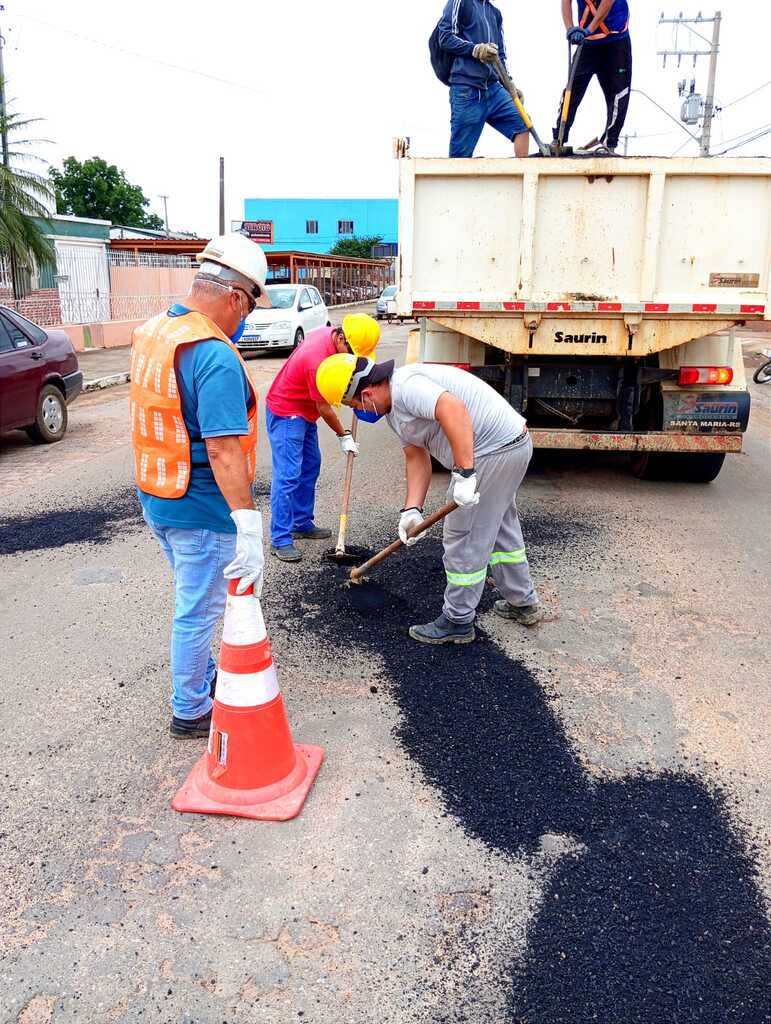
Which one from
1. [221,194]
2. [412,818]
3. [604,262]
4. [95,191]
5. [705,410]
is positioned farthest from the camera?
[95,191]

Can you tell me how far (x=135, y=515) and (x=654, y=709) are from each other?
14.0ft

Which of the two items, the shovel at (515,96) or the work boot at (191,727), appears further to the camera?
the shovel at (515,96)

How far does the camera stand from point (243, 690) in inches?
115

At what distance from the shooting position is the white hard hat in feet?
9.59

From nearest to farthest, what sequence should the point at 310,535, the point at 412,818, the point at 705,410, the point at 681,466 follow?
1. the point at 412,818
2. the point at 310,535
3. the point at 705,410
4. the point at 681,466

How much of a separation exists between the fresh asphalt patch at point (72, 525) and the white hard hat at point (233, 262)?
324 cm

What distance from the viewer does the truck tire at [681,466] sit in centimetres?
691

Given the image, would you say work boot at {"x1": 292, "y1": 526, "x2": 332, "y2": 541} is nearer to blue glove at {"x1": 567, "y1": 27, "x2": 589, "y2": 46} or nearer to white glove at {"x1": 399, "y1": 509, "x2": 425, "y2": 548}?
white glove at {"x1": 399, "y1": 509, "x2": 425, "y2": 548}

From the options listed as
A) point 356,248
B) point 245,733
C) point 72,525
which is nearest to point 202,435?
point 245,733

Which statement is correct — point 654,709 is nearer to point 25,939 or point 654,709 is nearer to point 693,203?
point 25,939

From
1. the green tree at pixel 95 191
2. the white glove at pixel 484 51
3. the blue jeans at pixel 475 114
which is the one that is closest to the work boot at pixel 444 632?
the blue jeans at pixel 475 114

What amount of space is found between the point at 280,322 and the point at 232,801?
1463cm

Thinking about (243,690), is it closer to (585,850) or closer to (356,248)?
(585,850)

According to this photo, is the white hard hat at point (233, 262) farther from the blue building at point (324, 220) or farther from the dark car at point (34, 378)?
the blue building at point (324, 220)
